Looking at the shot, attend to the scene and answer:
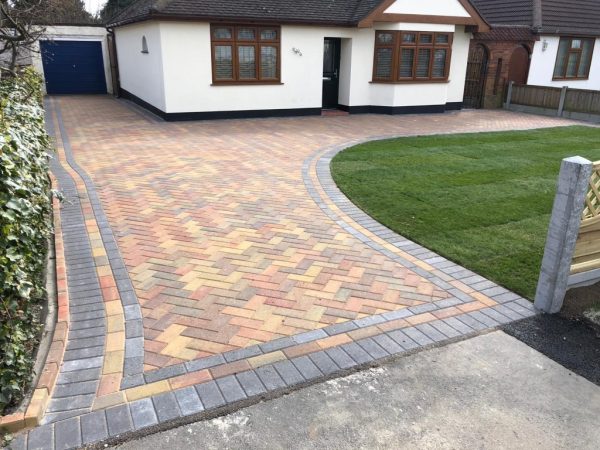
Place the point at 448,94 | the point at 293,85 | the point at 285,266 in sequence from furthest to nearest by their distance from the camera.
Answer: the point at 448,94 < the point at 293,85 < the point at 285,266

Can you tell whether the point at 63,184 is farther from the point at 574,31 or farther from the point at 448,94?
the point at 574,31

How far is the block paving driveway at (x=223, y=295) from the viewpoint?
3148 mm

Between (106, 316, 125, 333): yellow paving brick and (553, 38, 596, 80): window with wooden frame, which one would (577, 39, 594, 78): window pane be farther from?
(106, 316, 125, 333): yellow paving brick

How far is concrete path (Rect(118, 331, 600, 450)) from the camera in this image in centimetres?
279

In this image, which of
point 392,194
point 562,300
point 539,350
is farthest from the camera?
point 392,194

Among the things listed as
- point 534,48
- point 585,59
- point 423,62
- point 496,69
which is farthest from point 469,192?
point 585,59

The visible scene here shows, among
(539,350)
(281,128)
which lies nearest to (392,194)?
(539,350)

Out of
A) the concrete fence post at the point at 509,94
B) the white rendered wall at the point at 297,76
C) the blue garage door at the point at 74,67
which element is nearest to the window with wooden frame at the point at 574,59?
the concrete fence post at the point at 509,94

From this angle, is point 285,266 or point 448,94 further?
point 448,94

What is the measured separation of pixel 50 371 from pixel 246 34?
13.2 meters

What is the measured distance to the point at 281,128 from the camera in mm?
13664

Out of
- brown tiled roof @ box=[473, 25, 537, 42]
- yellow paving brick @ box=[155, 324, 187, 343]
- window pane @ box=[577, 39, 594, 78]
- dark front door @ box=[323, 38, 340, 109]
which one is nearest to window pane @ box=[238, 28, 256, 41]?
dark front door @ box=[323, 38, 340, 109]

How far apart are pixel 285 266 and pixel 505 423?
257cm

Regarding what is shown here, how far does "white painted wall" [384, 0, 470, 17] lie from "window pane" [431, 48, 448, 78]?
47.9 inches
